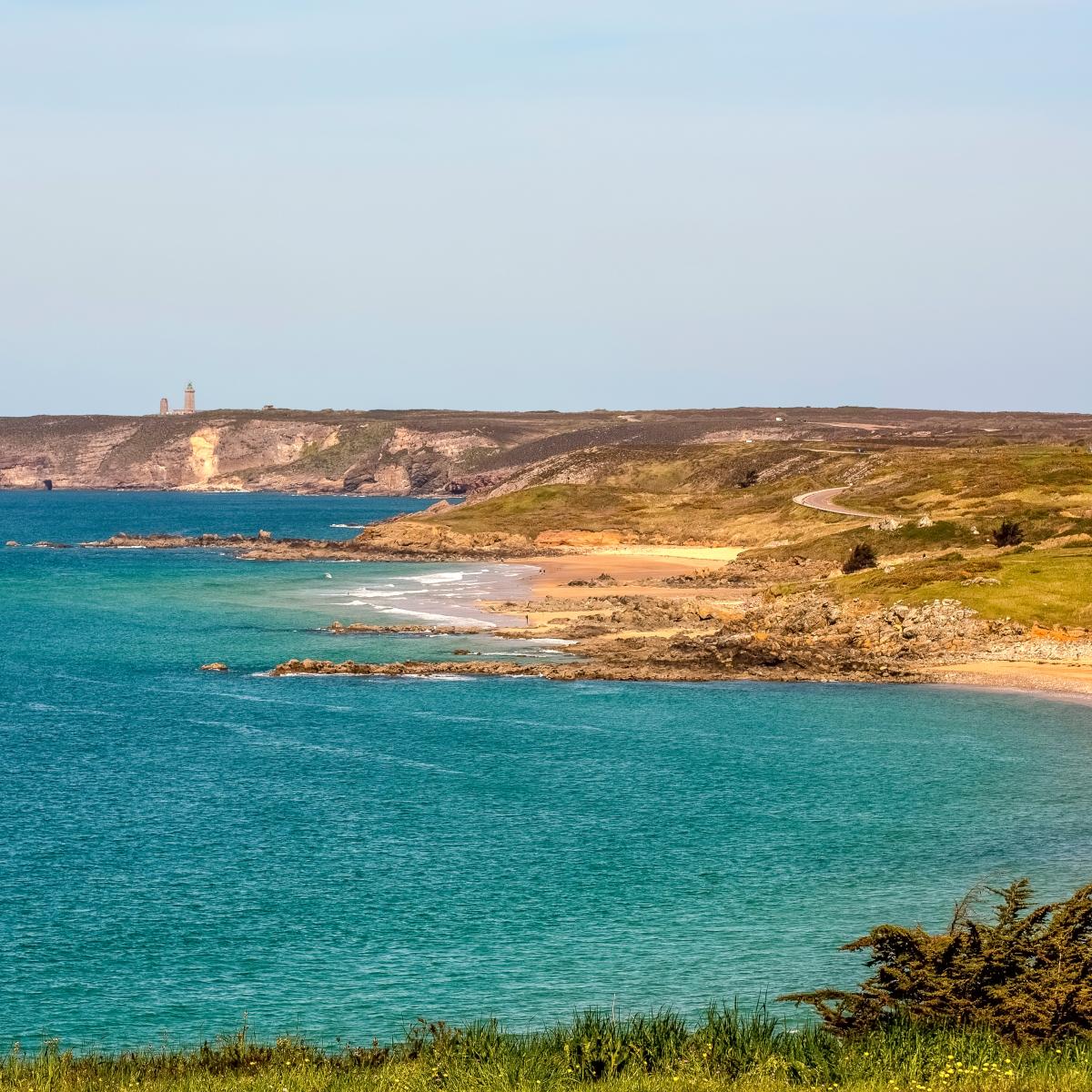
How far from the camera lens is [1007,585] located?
238 ft

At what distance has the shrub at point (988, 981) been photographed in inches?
849

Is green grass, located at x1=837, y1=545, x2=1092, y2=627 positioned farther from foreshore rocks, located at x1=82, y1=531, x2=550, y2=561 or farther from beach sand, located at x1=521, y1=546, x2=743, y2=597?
foreshore rocks, located at x1=82, y1=531, x2=550, y2=561

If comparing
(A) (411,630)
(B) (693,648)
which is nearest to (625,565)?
(A) (411,630)

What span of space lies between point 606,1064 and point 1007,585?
184ft

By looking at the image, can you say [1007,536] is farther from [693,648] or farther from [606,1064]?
[606,1064]

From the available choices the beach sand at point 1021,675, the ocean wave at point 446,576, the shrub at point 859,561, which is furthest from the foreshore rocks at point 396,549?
the beach sand at point 1021,675

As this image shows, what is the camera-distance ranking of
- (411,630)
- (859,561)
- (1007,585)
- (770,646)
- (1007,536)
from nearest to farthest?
(770,646) < (1007,585) < (411,630) < (859,561) < (1007,536)

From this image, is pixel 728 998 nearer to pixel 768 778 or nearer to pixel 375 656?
pixel 768 778

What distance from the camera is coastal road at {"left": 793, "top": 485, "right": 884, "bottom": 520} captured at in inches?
4658

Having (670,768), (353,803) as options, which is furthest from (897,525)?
(353,803)

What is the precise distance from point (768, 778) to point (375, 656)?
1141 inches

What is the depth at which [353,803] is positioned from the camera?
42.8 meters

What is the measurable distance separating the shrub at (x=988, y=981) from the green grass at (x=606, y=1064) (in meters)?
0.55

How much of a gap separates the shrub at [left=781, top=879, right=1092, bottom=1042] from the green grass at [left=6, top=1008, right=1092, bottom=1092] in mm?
547
